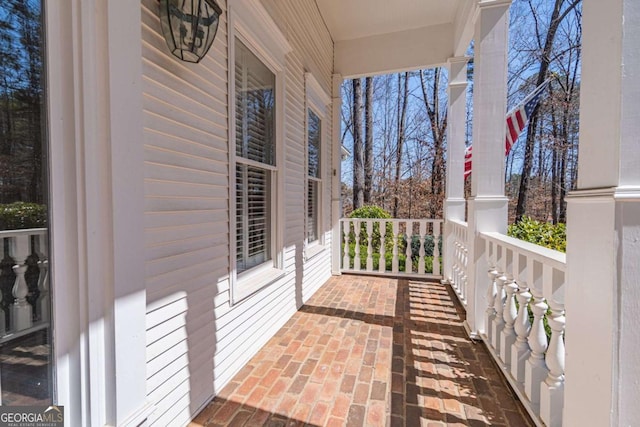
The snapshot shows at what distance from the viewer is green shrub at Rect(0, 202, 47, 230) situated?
97cm

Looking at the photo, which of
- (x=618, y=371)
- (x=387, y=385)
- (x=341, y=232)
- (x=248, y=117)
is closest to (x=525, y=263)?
(x=618, y=371)

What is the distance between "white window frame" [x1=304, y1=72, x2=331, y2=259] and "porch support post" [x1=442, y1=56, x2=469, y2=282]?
188 cm

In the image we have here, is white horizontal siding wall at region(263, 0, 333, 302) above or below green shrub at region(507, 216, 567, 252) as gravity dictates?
above

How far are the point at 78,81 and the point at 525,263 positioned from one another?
2460 mm

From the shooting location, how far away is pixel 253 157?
2568 millimetres

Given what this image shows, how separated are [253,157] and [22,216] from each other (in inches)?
67.1

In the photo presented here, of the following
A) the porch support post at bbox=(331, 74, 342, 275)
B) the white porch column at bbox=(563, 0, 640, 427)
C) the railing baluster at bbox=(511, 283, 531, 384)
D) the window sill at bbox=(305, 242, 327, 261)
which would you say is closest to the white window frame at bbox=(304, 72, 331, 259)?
the window sill at bbox=(305, 242, 327, 261)

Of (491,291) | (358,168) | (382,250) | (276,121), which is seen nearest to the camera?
(491,291)

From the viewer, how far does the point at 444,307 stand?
352cm

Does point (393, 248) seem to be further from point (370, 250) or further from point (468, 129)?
point (468, 129)

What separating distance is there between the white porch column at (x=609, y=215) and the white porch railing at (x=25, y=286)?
1953 millimetres

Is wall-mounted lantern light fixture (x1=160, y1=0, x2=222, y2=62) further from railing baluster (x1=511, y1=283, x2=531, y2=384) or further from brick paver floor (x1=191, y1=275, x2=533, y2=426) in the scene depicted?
railing baluster (x1=511, y1=283, x2=531, y2=384)

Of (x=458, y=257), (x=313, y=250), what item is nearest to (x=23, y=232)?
(x=313, y=250)

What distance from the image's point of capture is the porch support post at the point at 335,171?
4.93 metres
